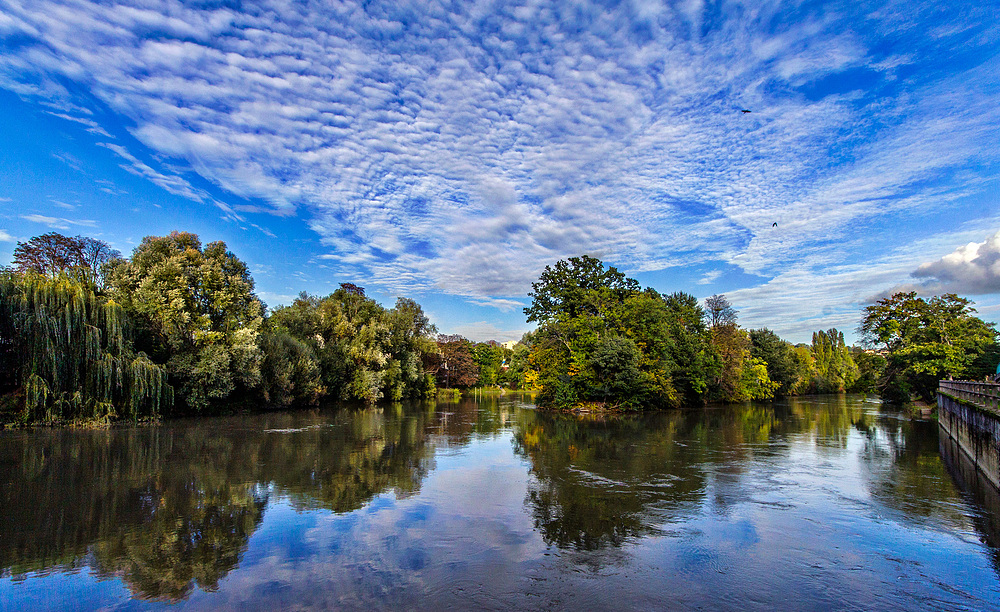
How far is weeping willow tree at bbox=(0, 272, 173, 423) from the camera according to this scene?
20.7 m

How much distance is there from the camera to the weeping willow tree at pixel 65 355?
20688mm

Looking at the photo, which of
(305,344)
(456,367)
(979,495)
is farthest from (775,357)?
(305,344)

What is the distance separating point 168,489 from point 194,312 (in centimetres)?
2277

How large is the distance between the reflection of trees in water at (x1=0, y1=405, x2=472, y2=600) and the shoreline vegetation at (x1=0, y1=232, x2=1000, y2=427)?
3.53 meters

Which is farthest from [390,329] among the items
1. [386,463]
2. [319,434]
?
[386,463]

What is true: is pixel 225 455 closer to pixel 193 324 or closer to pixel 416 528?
pixel 416 528

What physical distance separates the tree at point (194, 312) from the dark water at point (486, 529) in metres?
11.4

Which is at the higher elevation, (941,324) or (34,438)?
(941,324)

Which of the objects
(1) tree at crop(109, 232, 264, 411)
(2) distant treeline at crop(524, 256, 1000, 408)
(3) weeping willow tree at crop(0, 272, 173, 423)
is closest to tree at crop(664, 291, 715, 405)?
(2) distant treeline at crop(524, 256, 1000, 408)

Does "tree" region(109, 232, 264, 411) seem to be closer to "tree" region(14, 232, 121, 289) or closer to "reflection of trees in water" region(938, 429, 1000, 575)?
"tree" region(14, 232, 121, 289)

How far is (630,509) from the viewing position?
10.0 m

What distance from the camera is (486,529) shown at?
877 cm

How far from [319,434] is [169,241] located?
1929cm

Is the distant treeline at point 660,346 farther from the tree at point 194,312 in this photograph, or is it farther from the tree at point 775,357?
the tree at point 194,312
